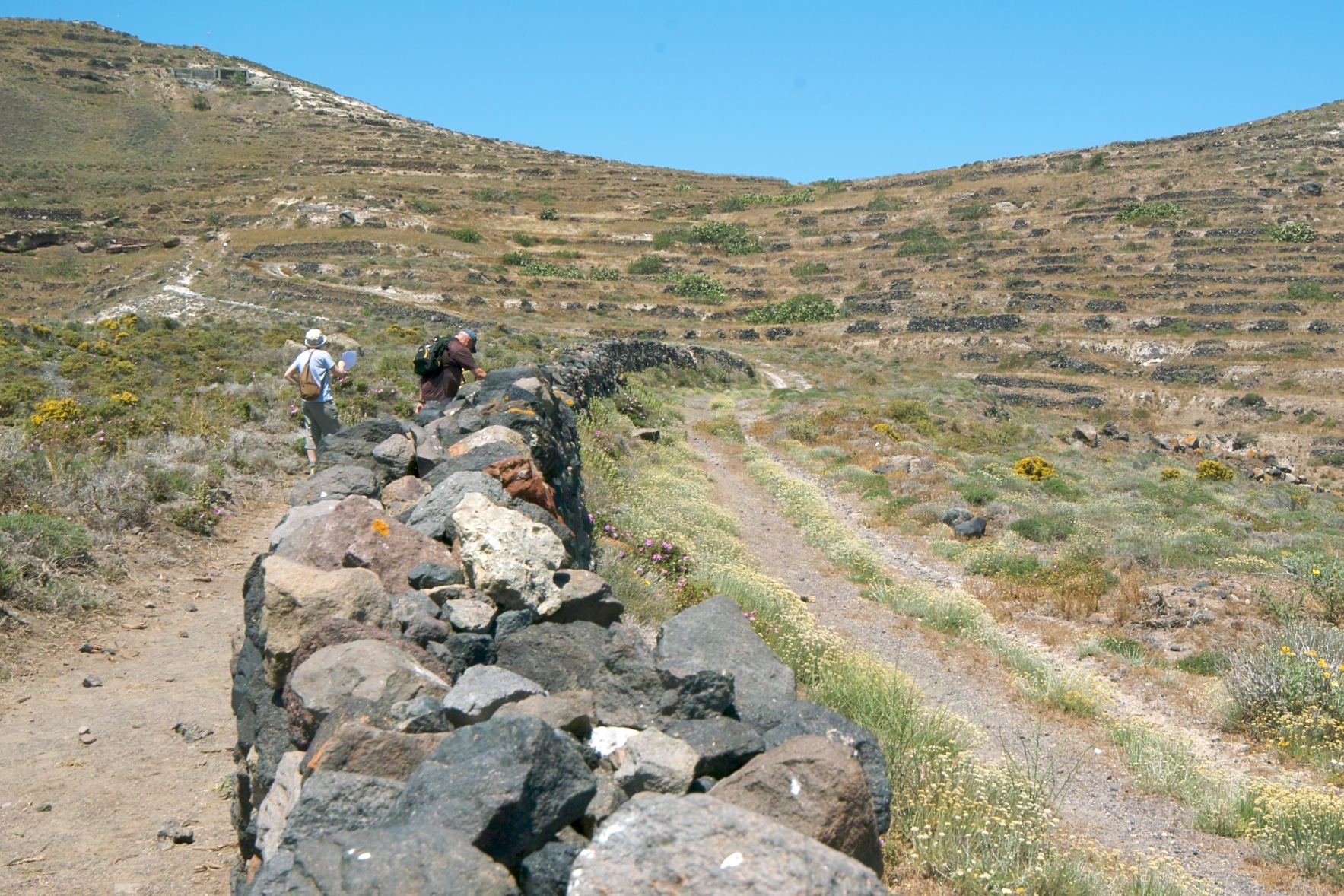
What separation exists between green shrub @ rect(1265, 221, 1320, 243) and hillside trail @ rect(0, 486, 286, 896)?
63099mm

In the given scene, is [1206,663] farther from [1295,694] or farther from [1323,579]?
[1323,579]

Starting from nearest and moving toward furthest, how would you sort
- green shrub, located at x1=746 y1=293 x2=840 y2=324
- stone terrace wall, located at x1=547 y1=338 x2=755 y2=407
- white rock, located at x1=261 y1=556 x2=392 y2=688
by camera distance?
white rock, located at x1=261 y1=556 x2=392 y2=688 → stone terrace wall, located at x1=547 y1=338 x2=755 y2=407 → green shrub, located at x1=746 y1=293 x2=840 y2=324

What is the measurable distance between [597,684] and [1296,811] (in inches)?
169

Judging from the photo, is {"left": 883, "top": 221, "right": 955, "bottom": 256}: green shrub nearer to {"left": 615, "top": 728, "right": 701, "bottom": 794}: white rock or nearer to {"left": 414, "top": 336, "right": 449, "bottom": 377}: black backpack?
{"left": 414, "top": 336, "right": 449, "bottom": 377}: black backpack

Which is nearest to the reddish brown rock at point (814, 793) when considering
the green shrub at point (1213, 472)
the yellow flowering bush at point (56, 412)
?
the yellow flowering bush at point (56, 412)

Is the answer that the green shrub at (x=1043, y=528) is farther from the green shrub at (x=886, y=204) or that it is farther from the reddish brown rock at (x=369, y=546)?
the green shrub at (x=886, y=204)

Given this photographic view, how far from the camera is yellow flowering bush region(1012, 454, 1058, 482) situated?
19203 mm

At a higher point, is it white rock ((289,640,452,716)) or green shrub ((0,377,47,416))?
white rock ((289,640,452,716))

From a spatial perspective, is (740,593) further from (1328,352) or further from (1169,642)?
(1328,352)

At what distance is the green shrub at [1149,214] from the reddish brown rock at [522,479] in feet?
213

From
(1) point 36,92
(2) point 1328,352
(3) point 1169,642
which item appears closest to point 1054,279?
(2) point 1328,352

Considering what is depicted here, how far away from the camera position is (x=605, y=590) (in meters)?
4.90

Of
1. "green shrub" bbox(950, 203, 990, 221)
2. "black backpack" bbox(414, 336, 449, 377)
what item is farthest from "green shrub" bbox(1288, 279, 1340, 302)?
"black backpack" bbox(414, 336, 449, 377)

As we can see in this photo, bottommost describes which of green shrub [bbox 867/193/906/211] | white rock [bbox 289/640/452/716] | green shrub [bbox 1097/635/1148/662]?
green shrub [bbox 1097/635/1148/662]
